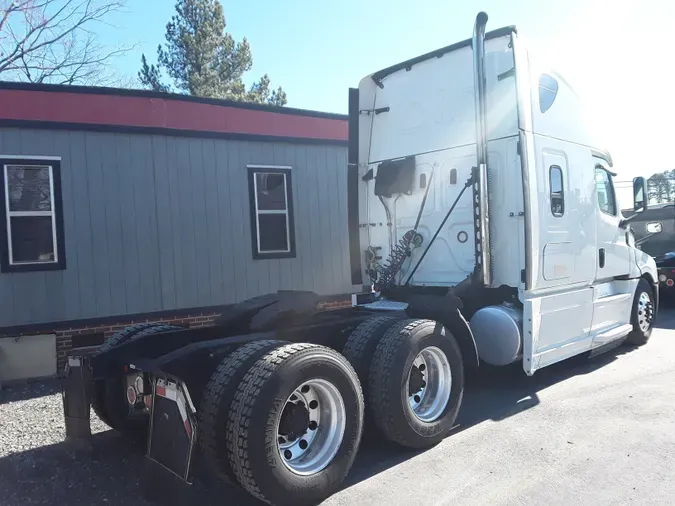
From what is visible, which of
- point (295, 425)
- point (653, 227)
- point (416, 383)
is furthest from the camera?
point (653, 227)

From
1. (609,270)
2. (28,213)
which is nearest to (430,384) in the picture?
(609,270)

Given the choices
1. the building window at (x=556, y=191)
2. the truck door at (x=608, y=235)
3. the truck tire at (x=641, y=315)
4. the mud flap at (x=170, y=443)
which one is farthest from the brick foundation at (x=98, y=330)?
the truck tire at (x=641, y=315)

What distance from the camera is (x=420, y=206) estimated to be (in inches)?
247

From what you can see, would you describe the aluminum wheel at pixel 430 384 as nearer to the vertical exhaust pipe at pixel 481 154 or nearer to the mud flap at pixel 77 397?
the vertical exhaust pipe at pixel 481 154

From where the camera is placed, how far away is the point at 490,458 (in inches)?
163

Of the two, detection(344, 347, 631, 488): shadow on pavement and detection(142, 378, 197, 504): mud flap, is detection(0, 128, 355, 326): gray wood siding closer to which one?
detection(344, 347, 631, 488): shadow on pavement

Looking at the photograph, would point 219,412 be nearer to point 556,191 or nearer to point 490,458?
point 490,458

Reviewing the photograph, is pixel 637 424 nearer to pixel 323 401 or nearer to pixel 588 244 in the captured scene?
pixel 588 244

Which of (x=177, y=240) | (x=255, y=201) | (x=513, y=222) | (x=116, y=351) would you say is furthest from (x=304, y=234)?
(x=116, y=351)

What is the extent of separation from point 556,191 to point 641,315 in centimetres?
325

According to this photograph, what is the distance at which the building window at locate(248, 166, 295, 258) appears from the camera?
9.05m

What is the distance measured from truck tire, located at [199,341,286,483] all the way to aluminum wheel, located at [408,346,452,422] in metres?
1.59

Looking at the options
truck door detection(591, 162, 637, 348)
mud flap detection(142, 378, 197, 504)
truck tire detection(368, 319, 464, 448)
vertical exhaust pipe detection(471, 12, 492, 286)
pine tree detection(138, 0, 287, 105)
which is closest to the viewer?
mud flap detection(142, 378, 197, 504)

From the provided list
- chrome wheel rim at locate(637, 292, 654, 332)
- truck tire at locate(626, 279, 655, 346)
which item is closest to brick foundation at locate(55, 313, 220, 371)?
truck tire at locate(626, 279, 655, 346)
